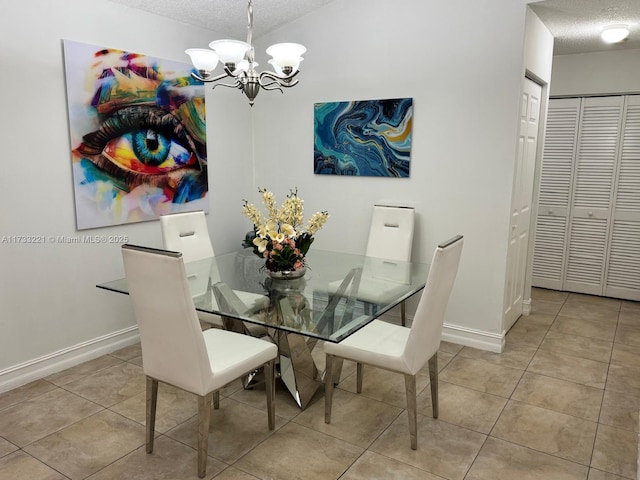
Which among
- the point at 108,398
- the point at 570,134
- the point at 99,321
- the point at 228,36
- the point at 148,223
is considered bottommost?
the point at 108,398

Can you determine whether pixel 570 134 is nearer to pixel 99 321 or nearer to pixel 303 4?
pixel 303 4

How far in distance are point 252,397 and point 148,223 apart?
162cm

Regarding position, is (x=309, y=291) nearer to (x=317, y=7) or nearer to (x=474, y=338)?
(x=474, y=338)

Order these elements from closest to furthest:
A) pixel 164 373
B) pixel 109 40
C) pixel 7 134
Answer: pixel 164 373, pixel 7 134, pixel 109 40

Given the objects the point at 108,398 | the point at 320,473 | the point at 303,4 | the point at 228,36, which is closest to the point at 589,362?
the point at 320,473

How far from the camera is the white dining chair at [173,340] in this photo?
196 cm

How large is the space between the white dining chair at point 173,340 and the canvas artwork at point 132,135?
1407 millimetres

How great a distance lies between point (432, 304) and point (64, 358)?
2.48 metres

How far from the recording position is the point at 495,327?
140 inches

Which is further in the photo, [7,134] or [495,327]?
[495,327]

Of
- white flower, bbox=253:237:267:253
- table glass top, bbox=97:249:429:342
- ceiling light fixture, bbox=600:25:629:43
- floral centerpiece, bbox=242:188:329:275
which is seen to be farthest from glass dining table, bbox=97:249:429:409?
ceiling light fixture, bbox=600:25:629:43

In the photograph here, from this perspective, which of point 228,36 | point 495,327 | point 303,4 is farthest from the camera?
point 228,36

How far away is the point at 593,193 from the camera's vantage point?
15.5 feet

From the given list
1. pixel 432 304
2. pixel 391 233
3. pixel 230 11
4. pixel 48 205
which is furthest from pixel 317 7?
pixel 432 304
